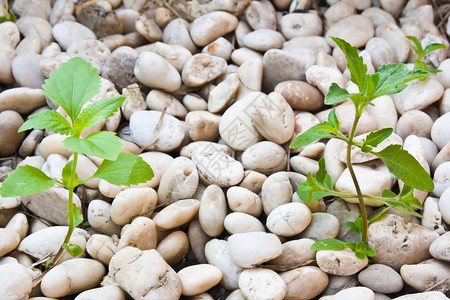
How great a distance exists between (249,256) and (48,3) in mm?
1398

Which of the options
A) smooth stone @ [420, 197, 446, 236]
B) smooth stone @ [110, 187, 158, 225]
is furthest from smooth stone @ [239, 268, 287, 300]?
smooth stone @ [420, 197, 446, 236]

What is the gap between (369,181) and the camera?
1.31 meters

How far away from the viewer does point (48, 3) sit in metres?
1.99

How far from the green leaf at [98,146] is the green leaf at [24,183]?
0.47 feet

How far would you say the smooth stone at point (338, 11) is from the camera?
75.3 inches

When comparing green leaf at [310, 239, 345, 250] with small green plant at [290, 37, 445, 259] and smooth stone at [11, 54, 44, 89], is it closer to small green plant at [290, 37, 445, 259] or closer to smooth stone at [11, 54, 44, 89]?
small green plant at [290, 37, 445, 259]

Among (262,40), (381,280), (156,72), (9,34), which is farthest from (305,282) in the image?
(9,34)

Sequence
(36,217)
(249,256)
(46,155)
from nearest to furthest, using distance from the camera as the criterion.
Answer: (249,256)
(36,217)
(46,155)

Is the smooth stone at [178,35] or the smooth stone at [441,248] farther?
the smooth stone at [178,35]

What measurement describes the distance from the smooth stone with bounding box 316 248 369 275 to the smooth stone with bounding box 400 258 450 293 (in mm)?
99

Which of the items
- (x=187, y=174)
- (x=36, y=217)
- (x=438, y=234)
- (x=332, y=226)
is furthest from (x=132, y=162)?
(x=438, y=234)

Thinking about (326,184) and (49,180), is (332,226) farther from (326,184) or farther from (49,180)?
(49,180)

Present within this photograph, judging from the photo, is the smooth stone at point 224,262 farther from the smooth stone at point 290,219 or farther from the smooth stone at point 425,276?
the smooth stone at point 425,276

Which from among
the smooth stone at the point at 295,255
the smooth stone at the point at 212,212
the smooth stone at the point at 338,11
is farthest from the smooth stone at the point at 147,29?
the smooth stone at the point at 295,255
